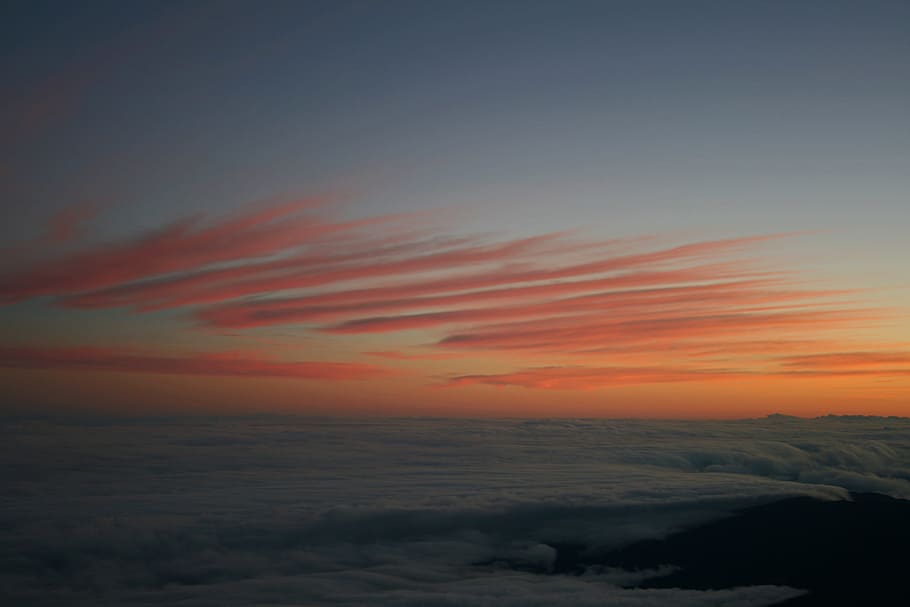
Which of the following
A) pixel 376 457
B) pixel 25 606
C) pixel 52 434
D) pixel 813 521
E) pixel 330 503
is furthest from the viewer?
pixel 52 434

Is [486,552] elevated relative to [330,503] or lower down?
lower down

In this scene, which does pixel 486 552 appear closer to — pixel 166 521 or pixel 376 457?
pixel 166 521

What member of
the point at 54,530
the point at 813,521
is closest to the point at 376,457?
the point at 54,530

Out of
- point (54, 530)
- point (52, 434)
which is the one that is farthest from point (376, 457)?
point (52, 434)

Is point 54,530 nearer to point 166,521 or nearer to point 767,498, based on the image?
point 166,521

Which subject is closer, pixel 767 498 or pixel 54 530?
pixel 54 530

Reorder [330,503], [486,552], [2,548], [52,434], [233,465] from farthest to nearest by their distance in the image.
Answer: [52,434] → [233,465] → [330,503] → [486,552] → [2,548]
